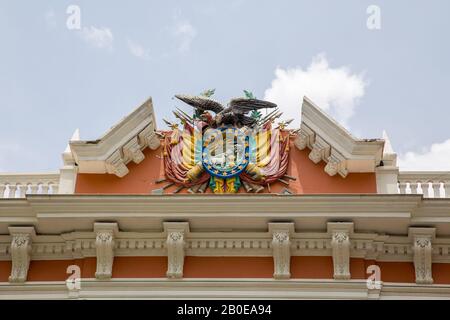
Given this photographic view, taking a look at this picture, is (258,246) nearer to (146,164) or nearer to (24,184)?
(146,164)

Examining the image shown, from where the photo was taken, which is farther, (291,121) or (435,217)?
(291,121)

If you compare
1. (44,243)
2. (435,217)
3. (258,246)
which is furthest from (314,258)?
(44,243)

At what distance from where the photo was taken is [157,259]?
14633 millimetres

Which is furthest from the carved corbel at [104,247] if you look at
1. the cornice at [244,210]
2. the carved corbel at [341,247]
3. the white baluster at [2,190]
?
the carved corbel at [341,247]

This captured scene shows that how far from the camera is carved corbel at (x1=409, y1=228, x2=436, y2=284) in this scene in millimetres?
14328

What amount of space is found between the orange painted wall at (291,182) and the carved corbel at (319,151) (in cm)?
9

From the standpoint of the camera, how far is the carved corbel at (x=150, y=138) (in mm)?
15680

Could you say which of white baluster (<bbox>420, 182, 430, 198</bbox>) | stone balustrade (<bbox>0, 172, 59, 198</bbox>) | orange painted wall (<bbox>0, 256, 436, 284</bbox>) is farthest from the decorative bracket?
stone balustrade (<bbox>0, 172, 59, 198</bbox>)

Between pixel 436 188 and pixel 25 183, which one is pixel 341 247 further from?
pixel 25 183

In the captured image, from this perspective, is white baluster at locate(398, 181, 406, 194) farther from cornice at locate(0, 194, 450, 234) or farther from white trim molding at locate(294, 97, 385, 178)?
cornice at locate(0, 194, 450, 234)

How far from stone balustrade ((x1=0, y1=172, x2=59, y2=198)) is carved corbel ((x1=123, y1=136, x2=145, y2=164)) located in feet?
4.04

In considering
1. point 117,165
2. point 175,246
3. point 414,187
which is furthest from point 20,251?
point 414,187

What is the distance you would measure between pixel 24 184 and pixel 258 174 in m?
3.91

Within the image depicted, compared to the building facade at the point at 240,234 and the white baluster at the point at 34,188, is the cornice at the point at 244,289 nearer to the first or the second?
the building facade at the point at 240,234
